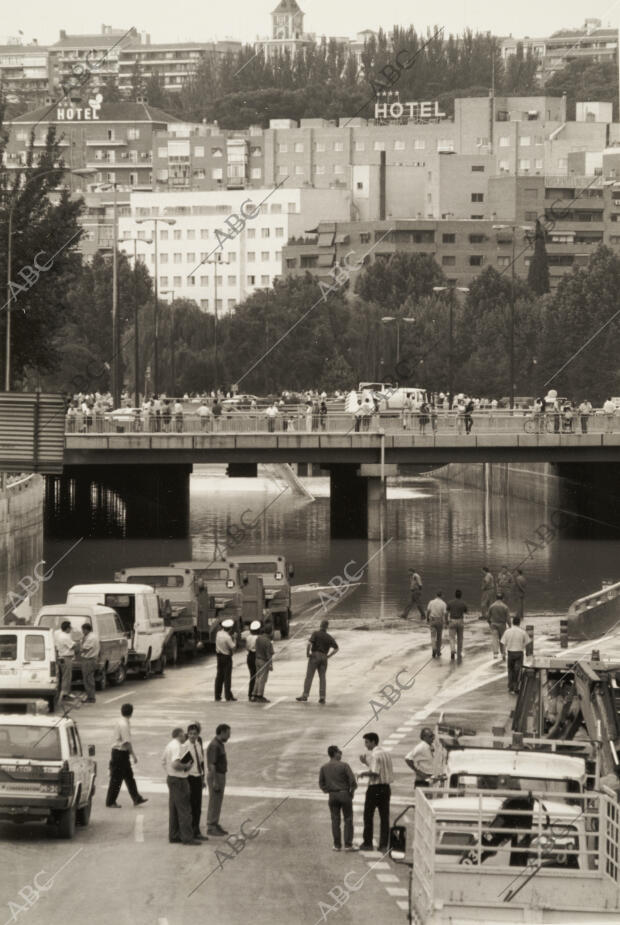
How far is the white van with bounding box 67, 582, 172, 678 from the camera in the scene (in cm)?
3653

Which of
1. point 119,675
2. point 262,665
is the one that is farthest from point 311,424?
point 262,665

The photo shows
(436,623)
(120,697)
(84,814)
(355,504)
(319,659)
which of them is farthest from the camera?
(355,504)

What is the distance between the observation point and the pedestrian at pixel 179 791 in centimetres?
2123

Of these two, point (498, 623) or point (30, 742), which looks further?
point (498, 623)

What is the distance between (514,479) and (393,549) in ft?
121

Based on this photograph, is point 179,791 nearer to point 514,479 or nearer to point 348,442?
point 348,442

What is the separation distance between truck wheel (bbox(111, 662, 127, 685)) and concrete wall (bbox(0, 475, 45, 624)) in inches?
573

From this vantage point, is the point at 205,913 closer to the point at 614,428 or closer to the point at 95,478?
the point at 614,428

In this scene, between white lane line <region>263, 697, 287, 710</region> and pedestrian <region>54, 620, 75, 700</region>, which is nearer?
pedestrian <region>54, 620, 75, 700</region>

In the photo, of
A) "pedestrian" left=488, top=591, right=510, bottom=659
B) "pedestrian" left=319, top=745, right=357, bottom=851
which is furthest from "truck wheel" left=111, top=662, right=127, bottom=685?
"pedestrian" left=319, top=745, right=357, bottom=851

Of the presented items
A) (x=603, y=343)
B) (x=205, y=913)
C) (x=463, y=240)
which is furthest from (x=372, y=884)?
(x=463, y=240)

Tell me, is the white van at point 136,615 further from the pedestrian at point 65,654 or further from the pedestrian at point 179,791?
the pedestrian at point 179,791

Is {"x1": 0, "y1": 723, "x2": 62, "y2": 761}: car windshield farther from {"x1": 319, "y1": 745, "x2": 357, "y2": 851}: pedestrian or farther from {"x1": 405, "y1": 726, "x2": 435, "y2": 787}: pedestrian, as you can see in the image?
{"x1": 405, "y1": 726, "x2": 435, "y2": 787}: pedestrian

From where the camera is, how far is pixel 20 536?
6084 cm
